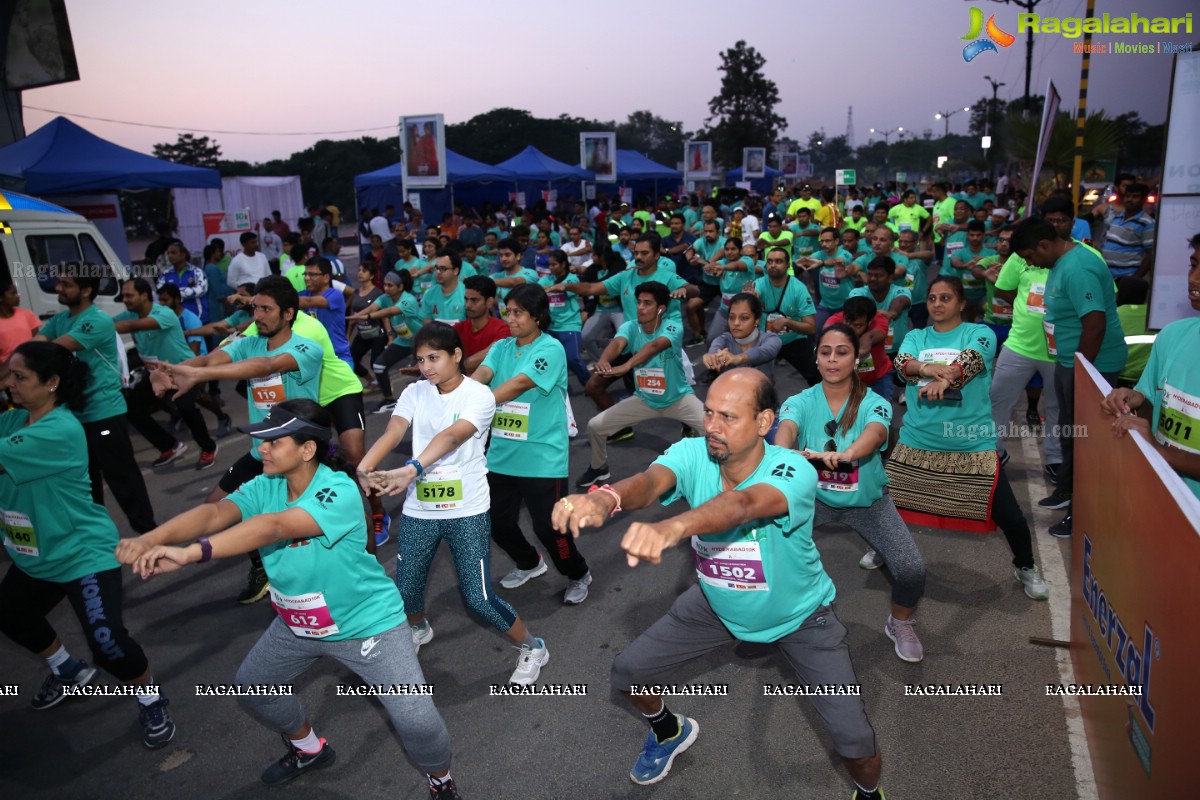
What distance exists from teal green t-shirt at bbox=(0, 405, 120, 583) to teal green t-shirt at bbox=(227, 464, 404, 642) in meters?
1.23

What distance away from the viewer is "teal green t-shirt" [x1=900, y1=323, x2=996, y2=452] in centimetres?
480

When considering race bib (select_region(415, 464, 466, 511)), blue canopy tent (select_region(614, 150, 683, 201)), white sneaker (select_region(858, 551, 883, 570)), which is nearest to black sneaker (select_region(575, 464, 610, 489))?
white sneaker (select_region(858, 551, 883, 570))

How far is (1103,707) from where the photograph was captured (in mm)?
3221

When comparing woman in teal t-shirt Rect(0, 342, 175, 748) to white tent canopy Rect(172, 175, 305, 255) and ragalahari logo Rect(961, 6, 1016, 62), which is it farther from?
white tent canopy Rect(172, 175, 305, 255)

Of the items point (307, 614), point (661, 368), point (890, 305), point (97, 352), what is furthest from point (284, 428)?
point (890, 305)

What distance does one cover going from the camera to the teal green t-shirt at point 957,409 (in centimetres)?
480

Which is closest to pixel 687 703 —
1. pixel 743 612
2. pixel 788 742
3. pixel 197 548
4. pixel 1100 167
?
pixel 788 742

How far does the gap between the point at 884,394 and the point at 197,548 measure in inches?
226

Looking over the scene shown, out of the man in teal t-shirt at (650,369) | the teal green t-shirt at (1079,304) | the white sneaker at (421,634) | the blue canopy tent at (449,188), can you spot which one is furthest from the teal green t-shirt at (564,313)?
the blue canopy tent at (449,188)

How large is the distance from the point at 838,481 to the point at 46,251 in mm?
10664

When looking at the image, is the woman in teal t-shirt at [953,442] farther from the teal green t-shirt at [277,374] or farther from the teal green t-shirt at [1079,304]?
the teal green t-shirt at [277,374]

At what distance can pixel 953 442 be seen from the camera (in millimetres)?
4828

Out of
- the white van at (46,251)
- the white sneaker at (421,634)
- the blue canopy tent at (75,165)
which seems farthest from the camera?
the blue canopy tent at (75,165)

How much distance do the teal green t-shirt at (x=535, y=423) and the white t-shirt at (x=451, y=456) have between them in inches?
26.1
